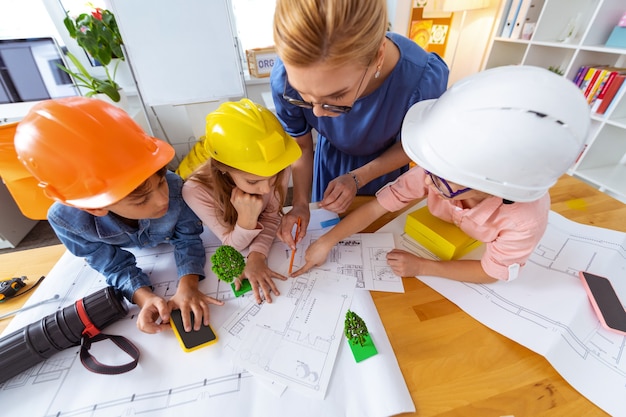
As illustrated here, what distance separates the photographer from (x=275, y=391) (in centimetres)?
50

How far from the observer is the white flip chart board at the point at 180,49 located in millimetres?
1419

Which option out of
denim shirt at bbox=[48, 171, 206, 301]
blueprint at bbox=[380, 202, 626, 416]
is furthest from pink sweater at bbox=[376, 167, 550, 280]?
denim shirt at bbox=[48, 171, 206, 301]

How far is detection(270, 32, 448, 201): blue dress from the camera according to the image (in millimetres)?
787

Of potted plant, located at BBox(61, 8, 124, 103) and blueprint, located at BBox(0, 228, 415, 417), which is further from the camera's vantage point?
potted plant, located at BBox(61, 8, 124, 103)

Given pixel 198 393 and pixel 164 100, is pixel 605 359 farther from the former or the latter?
pixel 164 100

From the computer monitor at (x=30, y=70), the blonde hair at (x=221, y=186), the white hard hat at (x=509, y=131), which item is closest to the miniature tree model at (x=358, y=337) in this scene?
the white hard hat at (x=509, y=131)

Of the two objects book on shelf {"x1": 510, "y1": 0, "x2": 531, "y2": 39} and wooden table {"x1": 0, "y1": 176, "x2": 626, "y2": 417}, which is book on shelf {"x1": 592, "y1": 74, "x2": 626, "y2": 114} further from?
wooden table {"x1": 0, "y1": 176, "x2": 626, "y2": 417}

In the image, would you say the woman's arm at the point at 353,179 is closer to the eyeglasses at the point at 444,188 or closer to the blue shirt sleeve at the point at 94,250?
the eyeglasses at the point at 444,188

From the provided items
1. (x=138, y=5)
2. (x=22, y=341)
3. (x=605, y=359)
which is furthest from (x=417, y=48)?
(x=138, y=5)

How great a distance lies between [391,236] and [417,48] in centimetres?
53

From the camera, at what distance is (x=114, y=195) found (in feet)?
1.67

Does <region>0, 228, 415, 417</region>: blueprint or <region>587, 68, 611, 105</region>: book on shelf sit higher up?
<region>587, 68, 611, 105</region>: book on shelf

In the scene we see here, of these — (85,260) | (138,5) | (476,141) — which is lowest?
(85,260)

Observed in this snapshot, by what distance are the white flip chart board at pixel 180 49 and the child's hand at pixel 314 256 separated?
1.31 metres
